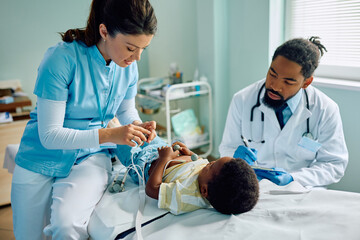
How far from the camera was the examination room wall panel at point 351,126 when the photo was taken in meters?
2.03

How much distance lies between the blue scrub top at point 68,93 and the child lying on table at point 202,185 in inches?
12.1

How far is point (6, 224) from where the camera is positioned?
7.30 feet

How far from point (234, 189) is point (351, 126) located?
4.37 feet

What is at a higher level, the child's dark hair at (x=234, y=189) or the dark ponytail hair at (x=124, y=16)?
the dark ponytail hair at (x=124, y=16)

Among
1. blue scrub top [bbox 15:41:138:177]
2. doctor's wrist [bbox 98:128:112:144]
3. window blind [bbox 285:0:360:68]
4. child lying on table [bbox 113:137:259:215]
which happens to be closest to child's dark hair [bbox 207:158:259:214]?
child lying on table [bbox 113:137:259:215]

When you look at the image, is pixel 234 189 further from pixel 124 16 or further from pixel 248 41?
pixel 248 41

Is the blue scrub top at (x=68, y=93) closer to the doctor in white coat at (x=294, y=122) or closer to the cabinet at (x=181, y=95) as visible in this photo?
the doctor in white coat at (x=294, y=122)

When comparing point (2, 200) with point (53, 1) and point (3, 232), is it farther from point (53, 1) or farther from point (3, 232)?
point (53, 1)

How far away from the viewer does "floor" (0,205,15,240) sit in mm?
2086

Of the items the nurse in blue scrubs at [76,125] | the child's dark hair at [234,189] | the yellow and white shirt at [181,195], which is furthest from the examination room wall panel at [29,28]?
the child's dark hair at [234,189]

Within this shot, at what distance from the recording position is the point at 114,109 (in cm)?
147

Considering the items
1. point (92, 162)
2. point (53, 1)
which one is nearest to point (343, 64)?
point (92, 162)

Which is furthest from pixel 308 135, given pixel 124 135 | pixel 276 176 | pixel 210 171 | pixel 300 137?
pixel 124 135

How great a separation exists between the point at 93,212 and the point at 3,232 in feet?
4.20
